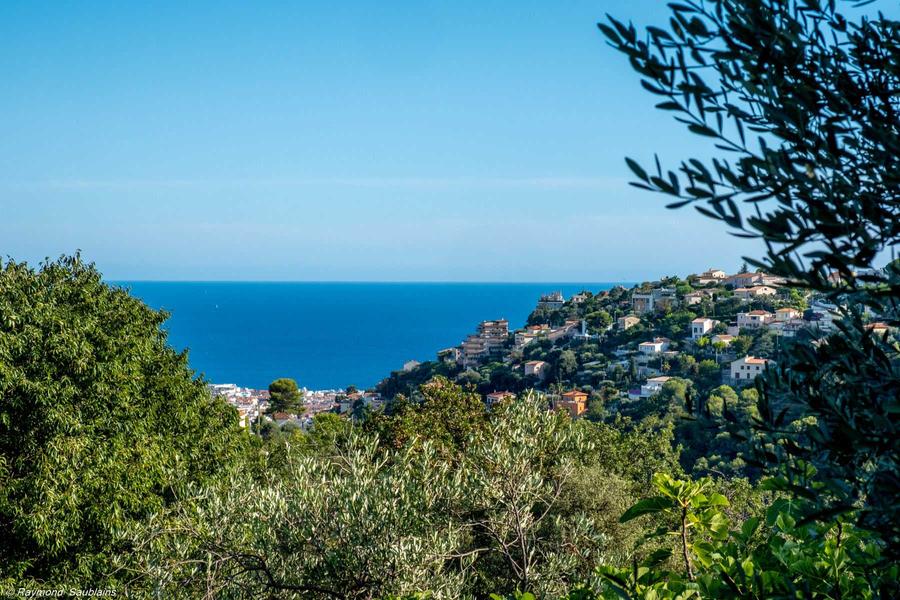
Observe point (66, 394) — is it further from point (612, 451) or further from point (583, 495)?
point (612, 451)

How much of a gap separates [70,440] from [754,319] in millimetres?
74162

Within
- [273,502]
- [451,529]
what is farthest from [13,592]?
[451,529]

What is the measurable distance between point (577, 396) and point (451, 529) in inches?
1982

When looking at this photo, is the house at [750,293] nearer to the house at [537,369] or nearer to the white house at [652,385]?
the house at [537,369]

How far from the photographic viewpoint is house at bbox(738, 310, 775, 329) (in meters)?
72.9

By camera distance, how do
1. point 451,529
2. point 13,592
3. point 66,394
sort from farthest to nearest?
1. point 66,394
2. point 13,592
3. point 451,529

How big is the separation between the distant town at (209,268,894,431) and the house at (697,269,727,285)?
0.16 m

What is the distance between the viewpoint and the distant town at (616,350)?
60156mm

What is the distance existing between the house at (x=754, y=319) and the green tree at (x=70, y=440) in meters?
67.2

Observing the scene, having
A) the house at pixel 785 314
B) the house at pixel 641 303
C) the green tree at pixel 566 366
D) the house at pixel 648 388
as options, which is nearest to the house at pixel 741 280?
the house at pixel 641 303

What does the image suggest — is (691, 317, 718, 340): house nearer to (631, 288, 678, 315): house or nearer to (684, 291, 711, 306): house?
(684, 291, 711, 306): house

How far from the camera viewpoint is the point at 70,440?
12.4 metres

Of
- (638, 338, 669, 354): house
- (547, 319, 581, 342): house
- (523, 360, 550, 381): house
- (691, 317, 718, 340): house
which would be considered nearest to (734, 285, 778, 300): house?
(691, 317, 718, 340): house

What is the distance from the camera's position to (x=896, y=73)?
172 centimetres
